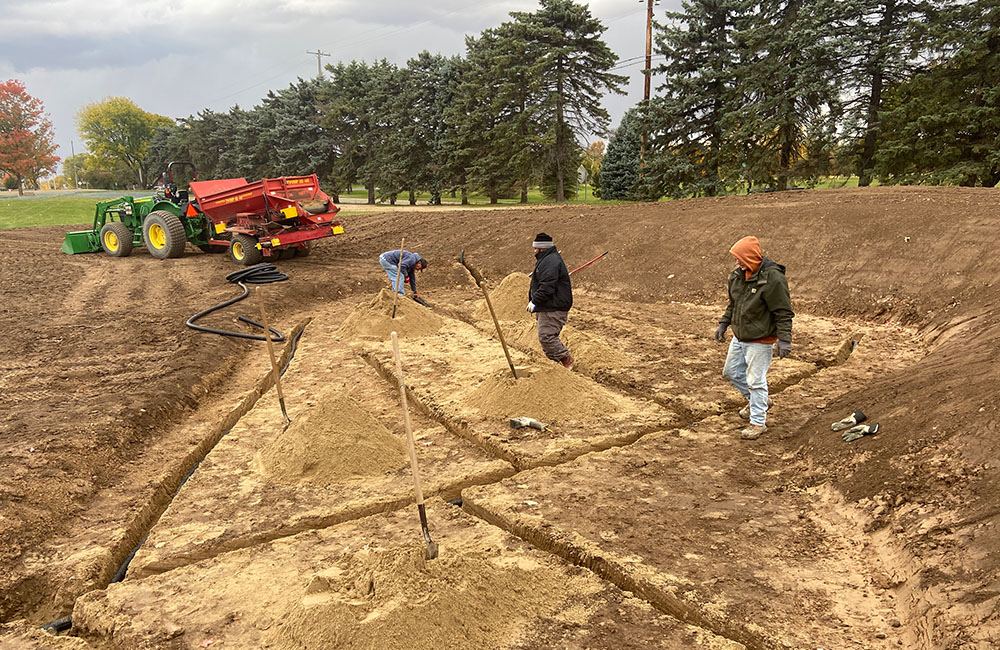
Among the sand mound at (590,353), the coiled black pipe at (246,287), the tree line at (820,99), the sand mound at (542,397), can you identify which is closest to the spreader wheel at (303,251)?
the coiled black pipe at (246,287)

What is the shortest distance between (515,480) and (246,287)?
849cm

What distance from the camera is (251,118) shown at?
1676 inches

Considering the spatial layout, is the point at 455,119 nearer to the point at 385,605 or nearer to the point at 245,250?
the point at 245,250

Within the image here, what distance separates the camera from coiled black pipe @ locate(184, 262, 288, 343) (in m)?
8.59

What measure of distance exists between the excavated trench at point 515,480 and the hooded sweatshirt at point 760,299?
1.09 meters

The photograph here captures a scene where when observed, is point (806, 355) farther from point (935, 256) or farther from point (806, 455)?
point (935, 256)

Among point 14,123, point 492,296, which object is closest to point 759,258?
point 492,296

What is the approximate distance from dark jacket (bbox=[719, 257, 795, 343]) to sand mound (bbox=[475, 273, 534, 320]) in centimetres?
471

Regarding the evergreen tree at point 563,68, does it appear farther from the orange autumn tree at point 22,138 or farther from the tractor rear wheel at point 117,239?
the orange autumn tree at point 22,138

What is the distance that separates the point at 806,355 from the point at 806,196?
8.31 meters

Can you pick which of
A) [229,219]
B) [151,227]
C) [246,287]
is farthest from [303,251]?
[151,227]

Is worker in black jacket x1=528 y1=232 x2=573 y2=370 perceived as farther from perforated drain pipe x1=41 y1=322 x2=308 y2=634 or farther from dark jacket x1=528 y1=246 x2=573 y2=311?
perforated drain pipe x1=41 y1=322 x2=308 y2=634

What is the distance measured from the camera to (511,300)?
10.0m

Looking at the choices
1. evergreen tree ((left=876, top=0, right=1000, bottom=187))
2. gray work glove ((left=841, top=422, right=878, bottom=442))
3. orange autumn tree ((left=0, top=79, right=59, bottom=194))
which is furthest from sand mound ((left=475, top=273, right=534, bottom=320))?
orange autumn tree ((left=0, top=79, right=59, bottom=194))
